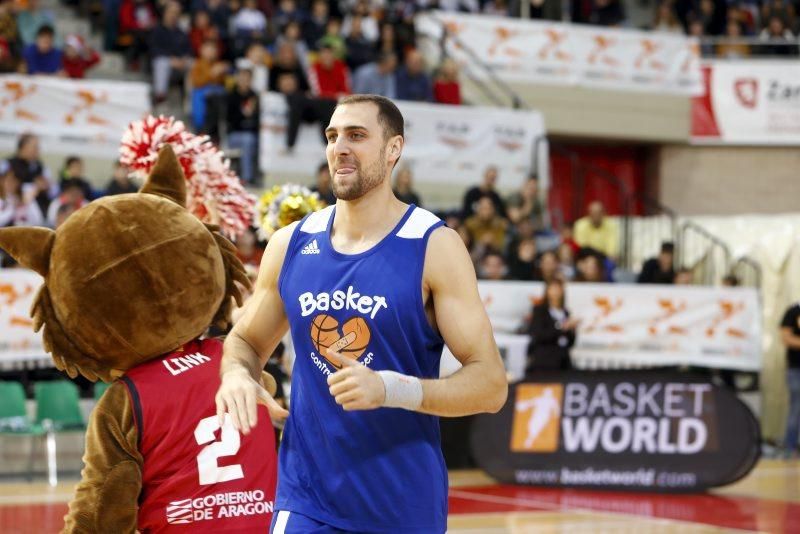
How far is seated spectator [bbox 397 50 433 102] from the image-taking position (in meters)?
18.5

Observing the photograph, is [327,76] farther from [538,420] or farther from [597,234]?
[538,420]

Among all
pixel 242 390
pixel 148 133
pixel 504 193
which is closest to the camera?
pixel 242 390

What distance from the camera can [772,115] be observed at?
23.3 m

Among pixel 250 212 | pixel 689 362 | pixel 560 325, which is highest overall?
pixel 250 212

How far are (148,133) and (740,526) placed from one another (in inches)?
244

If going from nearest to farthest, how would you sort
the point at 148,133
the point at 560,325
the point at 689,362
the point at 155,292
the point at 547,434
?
the point at 155,292
the point at 148,133
the point at 547,434
the point at 560,325
the point at 689,362

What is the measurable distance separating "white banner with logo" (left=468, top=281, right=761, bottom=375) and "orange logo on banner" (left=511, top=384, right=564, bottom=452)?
1795 mm

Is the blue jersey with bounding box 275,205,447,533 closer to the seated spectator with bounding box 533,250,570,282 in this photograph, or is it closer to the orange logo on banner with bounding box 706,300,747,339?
the seated spectator with bounding box 533,250,570,282

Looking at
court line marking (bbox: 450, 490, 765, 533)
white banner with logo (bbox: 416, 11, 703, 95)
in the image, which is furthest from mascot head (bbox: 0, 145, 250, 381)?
white banner with logo (bbox: 416, 11, 703, 95)

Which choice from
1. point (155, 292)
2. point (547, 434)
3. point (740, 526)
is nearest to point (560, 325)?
point (547, 434)

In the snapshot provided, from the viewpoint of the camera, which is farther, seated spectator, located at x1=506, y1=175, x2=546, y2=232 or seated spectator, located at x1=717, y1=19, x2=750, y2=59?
seated spectator, located at x1=717, y1=19, x2=750, y2=59

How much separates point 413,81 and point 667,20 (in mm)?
7518

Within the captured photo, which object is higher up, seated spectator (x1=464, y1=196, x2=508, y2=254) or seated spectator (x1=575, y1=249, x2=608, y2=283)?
seated spectator (x1=464, y1=196, x2=508, y2=254)

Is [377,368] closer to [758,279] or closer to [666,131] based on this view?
[758,279]
